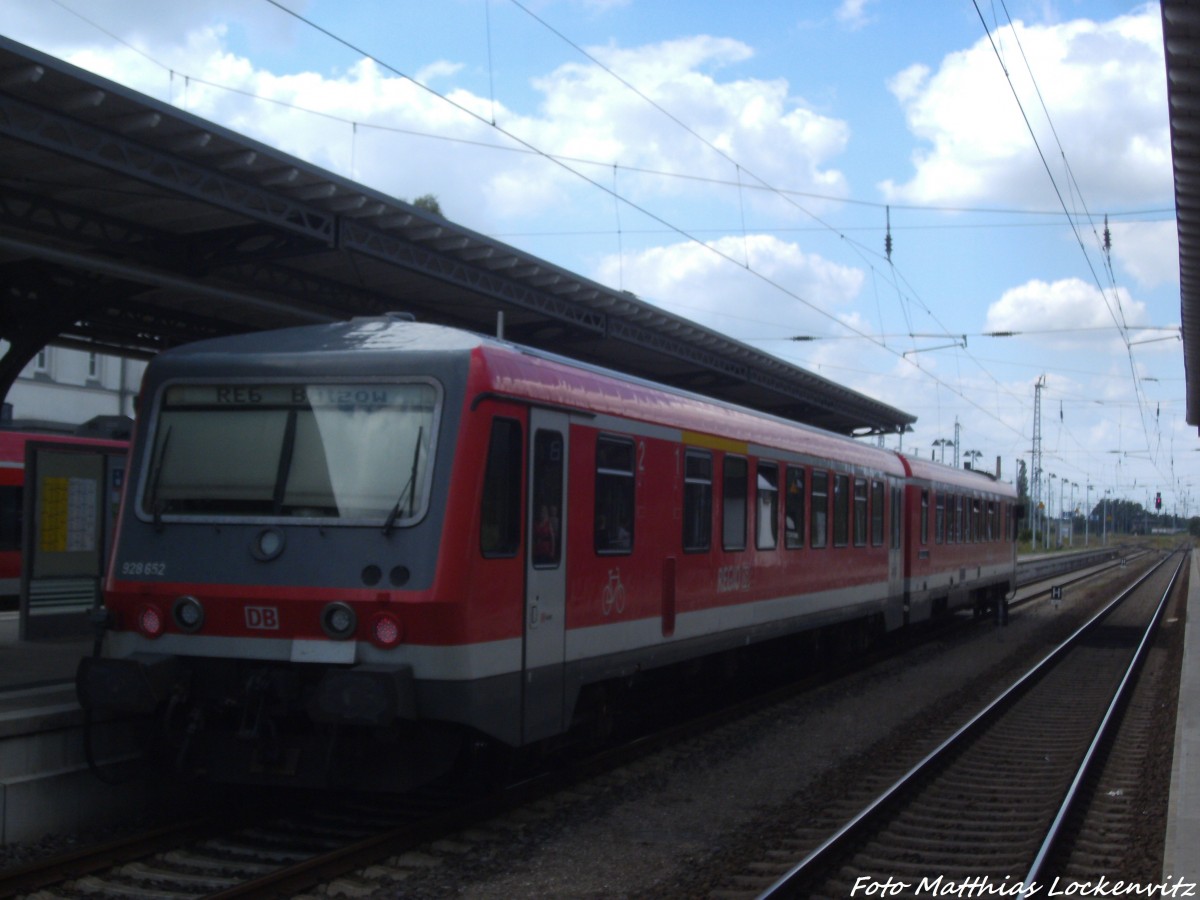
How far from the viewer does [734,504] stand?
39.7ft

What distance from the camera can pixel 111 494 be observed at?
12.0 metres

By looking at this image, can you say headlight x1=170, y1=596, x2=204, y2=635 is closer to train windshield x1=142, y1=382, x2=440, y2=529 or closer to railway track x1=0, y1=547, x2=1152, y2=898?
train windshield x1=142, y1=382, x2=440, y2=529

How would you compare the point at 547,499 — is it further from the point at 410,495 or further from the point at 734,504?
the point at 734,504

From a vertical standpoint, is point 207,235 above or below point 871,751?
above

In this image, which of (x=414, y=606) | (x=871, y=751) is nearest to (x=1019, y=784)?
(x=871, y=751)

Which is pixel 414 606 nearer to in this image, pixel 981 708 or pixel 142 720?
pixel 142 720

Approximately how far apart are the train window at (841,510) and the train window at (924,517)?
430cm

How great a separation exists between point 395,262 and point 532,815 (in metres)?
6.49

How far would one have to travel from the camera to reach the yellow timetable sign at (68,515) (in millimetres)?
11477

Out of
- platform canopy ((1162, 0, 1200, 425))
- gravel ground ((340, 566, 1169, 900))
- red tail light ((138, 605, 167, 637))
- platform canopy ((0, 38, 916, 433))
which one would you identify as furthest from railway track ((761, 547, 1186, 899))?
platform canopy ((0, 38, 916, 433))

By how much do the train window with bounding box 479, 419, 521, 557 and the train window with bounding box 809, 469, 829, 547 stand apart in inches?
273

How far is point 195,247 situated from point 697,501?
5475mm

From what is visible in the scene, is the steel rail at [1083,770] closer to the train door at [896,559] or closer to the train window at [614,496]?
the train door at [896,559]

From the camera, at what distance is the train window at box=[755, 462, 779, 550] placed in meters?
12.8
